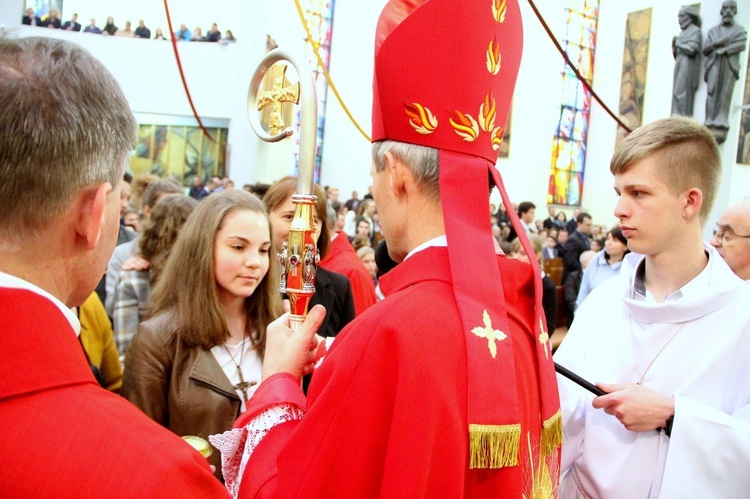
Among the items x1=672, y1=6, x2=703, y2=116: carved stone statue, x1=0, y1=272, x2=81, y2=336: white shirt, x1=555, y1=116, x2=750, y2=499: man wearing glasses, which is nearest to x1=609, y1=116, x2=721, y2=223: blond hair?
x1=555, y1=116, x2=750, y2=499: man wearing glasses

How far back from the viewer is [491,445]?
1352 mm

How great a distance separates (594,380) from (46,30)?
52.0ft

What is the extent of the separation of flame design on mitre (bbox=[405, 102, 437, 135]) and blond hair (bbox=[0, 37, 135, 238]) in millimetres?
690

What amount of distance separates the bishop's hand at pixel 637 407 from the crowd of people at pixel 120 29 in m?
15.0

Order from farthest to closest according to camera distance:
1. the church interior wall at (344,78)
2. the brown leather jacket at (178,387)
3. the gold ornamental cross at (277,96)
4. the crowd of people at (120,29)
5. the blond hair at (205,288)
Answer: the church interior wall at (344,78)
the crowd of people at (120,29)
the blond hair at (205,288)
the brown leather jacket at (178,387)
the gold ornamental cross at (277,96)

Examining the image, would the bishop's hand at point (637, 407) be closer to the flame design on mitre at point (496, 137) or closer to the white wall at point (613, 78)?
the flame design on mitre at point (496, 137)

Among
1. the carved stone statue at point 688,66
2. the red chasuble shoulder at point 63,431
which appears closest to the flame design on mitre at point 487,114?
the red chasuble shoulder at point 63,431

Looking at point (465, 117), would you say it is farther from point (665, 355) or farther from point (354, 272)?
point (354, 272)

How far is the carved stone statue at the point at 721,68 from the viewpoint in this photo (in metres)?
8.48

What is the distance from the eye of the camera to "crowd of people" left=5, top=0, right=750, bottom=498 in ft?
3.19

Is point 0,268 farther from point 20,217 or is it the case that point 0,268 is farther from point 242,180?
point 242,180

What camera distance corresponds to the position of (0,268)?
3.27ft

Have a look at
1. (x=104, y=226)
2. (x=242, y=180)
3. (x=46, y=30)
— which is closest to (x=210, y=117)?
(x=242, y=180)

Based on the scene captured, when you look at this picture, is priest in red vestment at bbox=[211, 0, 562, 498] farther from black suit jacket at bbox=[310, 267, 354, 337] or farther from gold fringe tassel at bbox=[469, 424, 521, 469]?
black suit jacket at bbox=[310, 267, 354, 337]
